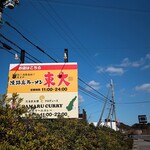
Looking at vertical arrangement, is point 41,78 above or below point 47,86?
above

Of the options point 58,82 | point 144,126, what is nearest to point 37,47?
point 58,82

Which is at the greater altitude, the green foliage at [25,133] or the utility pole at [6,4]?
the utility pole at [6,4]

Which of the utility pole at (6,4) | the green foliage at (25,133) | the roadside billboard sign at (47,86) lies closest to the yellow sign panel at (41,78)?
the roadside billboard sign at (47,86)

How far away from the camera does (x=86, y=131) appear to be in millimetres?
8594

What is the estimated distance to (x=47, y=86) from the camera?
447 inches

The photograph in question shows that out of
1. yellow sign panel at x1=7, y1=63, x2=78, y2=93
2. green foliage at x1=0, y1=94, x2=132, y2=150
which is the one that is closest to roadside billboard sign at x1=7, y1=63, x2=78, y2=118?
yellow sign panel at x1=7, y1=63, x2=78, y2=93

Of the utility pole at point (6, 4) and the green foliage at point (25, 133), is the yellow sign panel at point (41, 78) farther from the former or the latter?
the green foliage at point (25, 133)

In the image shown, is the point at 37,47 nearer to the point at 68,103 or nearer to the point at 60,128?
the point at 68,103

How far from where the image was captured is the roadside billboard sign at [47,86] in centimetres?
1108

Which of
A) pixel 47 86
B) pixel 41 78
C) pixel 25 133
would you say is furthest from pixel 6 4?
pixel 25 133

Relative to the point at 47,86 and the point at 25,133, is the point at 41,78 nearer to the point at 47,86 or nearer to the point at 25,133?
the point at 47,86

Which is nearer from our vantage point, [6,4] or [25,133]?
[25,133]

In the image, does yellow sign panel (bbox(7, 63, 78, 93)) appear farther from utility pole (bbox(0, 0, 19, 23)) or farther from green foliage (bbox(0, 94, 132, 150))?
green foliage (bbox(0, 94, 132, 150))

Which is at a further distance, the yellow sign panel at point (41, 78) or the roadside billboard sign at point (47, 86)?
the yellow sign panel at point (41, 78)
